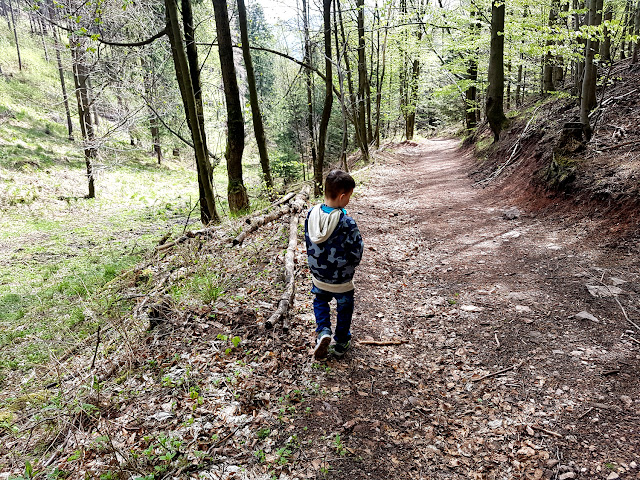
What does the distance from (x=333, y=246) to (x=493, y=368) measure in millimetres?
2042

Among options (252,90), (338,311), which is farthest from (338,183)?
(252,90)

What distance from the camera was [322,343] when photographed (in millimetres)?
3645

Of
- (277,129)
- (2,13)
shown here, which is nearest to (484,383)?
(277,129)

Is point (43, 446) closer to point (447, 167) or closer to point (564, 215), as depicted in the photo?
point (564, 215)

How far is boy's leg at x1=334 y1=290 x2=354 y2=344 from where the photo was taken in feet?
11.9

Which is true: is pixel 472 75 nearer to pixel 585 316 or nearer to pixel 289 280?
pixel 585 316

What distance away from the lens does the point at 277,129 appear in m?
27.1

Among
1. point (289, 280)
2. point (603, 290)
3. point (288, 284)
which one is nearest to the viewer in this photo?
point (603, 290)

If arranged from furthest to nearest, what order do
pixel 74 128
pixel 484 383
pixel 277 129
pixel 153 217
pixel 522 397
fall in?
pixel 74 128 → pixel 277 129 → pixel 153 217 → pixel 484 383 → pixel 522 397

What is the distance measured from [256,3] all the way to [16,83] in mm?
33360

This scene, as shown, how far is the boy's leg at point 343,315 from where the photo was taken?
363cm

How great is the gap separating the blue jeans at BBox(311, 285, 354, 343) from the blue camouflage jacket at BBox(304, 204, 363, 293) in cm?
8

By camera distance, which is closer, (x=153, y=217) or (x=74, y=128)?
(x=153, y=217)

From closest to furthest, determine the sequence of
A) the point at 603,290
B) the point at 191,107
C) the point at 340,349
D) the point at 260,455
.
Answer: the point at 260,455 < the point at 340,349 < the point at 603,290 < the point at 191,107
